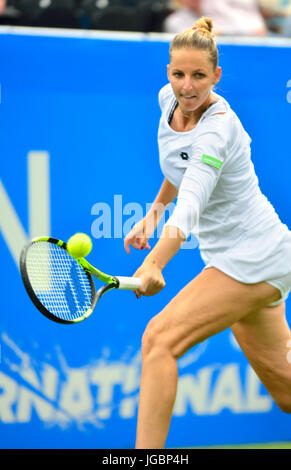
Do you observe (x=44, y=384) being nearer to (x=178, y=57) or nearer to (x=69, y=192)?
(x=69, y=192)

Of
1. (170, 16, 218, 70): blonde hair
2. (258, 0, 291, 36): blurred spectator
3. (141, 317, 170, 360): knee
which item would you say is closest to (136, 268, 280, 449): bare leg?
(141, 317, 170, 360): knee

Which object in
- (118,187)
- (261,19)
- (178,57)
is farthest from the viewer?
(261,19)

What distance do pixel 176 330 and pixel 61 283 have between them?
1.87 ft

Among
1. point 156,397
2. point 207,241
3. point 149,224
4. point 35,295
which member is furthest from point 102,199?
point 156,397

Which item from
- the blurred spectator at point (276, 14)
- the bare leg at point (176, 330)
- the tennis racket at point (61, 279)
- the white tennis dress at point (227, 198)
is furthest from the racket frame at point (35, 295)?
the blurred spectator at point (276, 14)

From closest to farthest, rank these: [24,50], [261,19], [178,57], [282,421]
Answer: [178,57] → [24,50] → [282,421] → [261,19]

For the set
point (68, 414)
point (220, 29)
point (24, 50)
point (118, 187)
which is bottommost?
point (68, 414)

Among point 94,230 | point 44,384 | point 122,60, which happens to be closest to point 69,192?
point 94,230

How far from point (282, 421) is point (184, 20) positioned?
85.0 inches

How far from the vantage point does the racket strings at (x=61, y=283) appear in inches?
107

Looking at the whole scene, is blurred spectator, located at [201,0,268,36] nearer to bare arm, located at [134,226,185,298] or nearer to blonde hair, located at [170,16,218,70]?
blonde hair, located at [170,16,218,70]

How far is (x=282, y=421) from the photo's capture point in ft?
12.5

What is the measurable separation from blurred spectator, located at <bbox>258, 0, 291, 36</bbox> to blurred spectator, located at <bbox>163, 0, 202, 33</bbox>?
1.39 feet

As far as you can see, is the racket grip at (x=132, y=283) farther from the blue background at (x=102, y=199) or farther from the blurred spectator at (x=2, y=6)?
the blurred spectator at (x=2, y=6)
